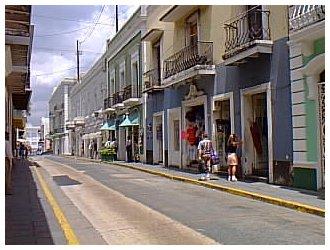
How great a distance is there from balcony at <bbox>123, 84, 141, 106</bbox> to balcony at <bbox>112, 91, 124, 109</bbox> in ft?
2.44

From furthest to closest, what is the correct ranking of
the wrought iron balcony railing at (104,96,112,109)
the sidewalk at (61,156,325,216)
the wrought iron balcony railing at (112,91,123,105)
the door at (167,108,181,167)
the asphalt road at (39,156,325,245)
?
the wrought iron balcony railing at (104,96,112,109) < the wrought iron balcony railing at (112,91,123,105) < the door at (167,108,181,167) < the sidewalk at (61,156,325,216) < the asphalt road at (39,156,325,245)

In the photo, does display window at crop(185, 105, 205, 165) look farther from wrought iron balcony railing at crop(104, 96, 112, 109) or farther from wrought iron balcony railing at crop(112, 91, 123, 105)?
wrought iron balcony railing at crop(104, 96, 112, 109)

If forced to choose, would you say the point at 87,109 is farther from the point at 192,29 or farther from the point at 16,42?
the point at 16,42

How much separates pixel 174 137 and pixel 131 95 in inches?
251

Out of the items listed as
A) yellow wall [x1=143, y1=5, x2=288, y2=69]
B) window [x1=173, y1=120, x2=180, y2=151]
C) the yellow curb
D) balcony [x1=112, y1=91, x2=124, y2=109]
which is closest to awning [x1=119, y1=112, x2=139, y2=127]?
balcony [x1=112, y1=91, x2=124, y2=109]

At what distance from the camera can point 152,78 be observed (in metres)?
25.3

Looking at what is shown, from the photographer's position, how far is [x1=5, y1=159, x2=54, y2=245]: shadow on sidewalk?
7613mm

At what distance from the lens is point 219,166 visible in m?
18.1

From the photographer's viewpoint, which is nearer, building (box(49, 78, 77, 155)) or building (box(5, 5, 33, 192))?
building (box(5, 5, 33, 192))

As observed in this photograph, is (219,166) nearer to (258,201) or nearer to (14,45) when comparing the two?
(258,201)

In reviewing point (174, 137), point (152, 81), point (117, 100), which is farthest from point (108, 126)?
point (174, 137)

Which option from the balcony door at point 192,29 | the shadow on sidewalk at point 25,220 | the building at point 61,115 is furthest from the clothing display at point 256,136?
the building at point 61,115

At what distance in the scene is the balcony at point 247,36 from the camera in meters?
14.1

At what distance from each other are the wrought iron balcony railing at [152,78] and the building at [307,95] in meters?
12.3
